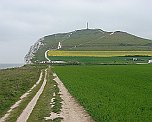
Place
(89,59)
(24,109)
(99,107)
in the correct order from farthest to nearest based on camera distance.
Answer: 1. (89,59)
2. (24,109)
3. (99,107)

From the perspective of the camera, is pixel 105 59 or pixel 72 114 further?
pixel 105 59

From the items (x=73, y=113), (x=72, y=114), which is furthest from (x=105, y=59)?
(x=72, y=114)

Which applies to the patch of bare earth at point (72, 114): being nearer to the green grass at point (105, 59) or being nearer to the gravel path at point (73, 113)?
the gravel path at point (73, 113)

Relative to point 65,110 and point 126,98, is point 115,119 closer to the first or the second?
point 65,110

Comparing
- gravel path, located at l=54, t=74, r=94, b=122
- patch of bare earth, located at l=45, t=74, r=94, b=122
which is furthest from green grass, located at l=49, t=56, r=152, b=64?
patch of bare earth, located at l=45, t=74, r=94, b=122

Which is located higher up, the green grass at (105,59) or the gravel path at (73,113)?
the green grass at (105,59)

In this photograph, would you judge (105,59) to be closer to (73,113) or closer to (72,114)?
(73,113)

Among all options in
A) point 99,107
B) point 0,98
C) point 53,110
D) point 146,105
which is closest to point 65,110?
point 53,110

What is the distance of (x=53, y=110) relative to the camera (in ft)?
75.9

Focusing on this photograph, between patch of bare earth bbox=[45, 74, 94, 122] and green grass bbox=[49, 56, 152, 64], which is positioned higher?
green grass bbox=[49, 56, 152, 64]

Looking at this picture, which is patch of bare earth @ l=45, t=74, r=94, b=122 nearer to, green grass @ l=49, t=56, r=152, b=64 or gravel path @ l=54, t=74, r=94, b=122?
gravel path @ l=54, t=74, r=94, b=122

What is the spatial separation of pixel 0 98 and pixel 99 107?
10.5 m

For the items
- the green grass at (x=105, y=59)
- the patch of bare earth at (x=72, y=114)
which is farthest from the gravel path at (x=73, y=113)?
the green grass at (x=105, y=59)

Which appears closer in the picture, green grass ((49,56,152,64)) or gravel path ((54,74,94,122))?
gravel path ((54,74,94,122))
